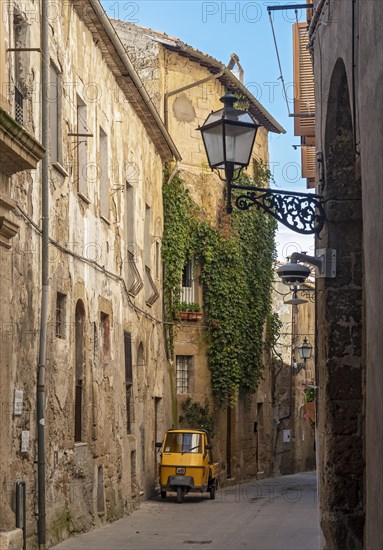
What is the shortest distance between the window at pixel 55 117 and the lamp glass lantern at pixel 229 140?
20.1 feet

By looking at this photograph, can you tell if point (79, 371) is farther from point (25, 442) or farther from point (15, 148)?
point (15, 148)

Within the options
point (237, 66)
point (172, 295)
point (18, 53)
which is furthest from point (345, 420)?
point (237, 66)

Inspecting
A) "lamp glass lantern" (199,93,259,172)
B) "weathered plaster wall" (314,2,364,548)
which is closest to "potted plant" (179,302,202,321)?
"weathered plaster wall" (314,2,364,548)

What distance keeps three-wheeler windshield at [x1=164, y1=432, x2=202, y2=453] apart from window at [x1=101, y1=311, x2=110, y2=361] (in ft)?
19.4

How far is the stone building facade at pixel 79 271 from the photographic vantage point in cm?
1327

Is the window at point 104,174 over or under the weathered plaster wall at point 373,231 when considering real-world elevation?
over

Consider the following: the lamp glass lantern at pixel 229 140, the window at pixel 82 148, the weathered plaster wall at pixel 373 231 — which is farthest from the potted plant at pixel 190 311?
the weathered plaster wall at pixel 373 231

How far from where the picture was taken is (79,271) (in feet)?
56.9

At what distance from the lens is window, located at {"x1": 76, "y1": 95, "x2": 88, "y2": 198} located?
1794 centimetres

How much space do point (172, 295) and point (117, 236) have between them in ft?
26.7

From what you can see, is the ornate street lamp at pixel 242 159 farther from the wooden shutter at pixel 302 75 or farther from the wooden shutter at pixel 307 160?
the wooden shutter at pixel 307 160

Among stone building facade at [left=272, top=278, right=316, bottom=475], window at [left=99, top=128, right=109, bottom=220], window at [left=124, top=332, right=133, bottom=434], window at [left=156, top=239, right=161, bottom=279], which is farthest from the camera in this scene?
stone building facade at [left=272, top=278, right=316, bottom=475]

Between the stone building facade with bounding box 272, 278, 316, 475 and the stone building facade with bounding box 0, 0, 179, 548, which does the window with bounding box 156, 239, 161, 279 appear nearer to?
the stone building facade with bounding box 0, 0, 179, 548

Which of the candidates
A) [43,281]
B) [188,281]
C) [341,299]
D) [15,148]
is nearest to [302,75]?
[43,281]
